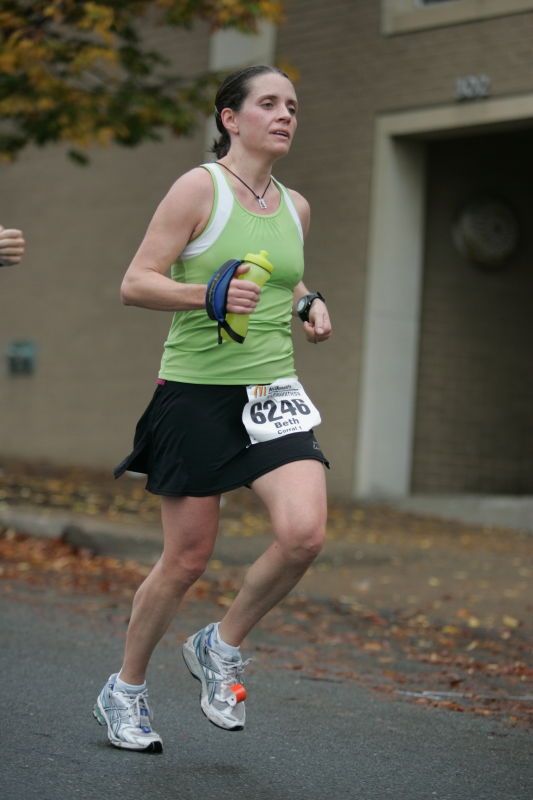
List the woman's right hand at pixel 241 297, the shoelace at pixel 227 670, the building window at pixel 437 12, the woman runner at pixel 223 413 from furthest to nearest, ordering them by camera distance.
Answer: the building window at pixel 437 12, the shoelace at pixel 227 670, the woman runner at pixel 223 413, the woman's right hand at pixel 241 297

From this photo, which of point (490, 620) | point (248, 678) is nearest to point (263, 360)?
point (248, 678)

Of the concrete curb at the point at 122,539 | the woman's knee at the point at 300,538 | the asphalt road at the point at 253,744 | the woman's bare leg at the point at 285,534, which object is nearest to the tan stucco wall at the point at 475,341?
the concrete curb at the point at 122,539

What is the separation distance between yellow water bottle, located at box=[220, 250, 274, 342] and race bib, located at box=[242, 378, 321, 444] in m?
0.29

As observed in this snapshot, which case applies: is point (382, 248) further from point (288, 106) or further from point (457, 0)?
point (288, 106)

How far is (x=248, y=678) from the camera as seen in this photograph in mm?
6445

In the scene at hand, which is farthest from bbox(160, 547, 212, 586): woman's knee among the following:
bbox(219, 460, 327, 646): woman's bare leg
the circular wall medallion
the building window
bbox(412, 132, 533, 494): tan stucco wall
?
the circular wall medallion

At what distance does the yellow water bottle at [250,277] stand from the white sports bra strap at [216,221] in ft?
0.81

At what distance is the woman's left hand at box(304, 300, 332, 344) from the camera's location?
190 inches

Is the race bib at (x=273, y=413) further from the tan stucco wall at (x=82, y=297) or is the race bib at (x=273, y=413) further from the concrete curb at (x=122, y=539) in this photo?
the tan stucco wall at (x=82, y=297)

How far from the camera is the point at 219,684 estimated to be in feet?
15.5

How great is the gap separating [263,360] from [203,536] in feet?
1.93

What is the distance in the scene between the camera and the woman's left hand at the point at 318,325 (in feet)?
15.8

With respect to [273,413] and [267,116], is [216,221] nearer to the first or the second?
[267,116]

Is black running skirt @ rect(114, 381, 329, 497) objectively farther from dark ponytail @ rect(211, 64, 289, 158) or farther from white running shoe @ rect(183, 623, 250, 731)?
dark ponytail @ rect(211, 64, 289, 158)
